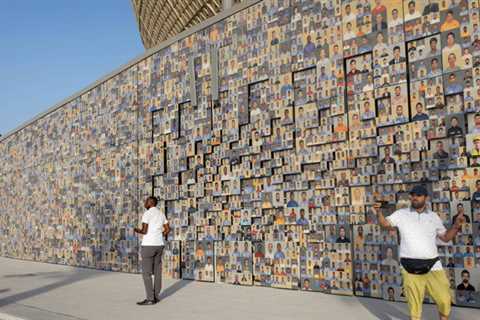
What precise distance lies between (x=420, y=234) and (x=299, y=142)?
4.83m

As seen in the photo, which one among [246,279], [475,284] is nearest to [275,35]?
[246,279]

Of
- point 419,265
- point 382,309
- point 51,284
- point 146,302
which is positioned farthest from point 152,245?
point 419,265

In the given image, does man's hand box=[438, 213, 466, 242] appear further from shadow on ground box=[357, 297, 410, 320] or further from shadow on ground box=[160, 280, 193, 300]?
shadow on ground box=[160, 280, 193, 300]

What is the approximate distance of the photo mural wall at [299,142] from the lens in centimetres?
849

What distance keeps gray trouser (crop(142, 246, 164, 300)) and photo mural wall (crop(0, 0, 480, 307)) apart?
251 centimetres

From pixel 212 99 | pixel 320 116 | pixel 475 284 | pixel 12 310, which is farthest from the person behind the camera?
pixel 212 99

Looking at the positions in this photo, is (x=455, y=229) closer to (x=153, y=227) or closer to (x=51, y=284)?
(x=153, y=227)

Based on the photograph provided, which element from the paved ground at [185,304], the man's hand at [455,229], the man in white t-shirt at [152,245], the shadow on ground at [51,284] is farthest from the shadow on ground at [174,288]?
the man's hand at [455,229]

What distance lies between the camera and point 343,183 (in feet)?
32.0

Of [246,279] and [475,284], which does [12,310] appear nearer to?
[246,279]

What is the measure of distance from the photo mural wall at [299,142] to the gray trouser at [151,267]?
8.24 feet

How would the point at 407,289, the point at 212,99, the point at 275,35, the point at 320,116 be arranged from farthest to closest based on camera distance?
the point at 212,99 → the point at 275,35 → the point at 320,116 → the point at 407,289

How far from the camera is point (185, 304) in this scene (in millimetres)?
9102

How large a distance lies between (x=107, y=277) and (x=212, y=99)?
5070mm
